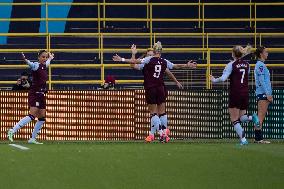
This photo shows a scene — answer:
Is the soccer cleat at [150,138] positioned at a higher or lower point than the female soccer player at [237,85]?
lower

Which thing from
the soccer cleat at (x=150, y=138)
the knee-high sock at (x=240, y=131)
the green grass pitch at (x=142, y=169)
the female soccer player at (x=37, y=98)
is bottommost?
the soccer cleat at (x=150, y=138)

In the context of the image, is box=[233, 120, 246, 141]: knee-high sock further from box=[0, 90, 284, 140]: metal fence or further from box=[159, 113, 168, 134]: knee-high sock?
box=[0, 90, 284, 140]: metal fence

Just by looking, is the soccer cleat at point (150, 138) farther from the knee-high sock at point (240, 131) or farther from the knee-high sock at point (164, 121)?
the knee-high sock at point (240, 131)

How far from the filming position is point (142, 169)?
11.4 meters

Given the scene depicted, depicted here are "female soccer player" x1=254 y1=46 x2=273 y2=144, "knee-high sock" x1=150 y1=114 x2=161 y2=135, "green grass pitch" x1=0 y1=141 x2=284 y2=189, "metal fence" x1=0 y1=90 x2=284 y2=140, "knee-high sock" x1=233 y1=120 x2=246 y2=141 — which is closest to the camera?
"green grass pitch" x1=0 y1=141 x2=284 y2=189

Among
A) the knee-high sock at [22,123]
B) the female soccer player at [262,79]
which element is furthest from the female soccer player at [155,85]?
the knee-high sock at [22,123]

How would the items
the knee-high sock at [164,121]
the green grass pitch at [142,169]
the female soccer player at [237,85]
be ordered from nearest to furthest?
1. the green grass pitch at [142,169]
2. the female soccer player at [237,85]
3. the knee-high sock at [164,121]

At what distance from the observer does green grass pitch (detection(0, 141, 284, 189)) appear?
9500 millimetres

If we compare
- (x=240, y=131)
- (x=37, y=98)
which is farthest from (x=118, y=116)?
(x=240, y=131)

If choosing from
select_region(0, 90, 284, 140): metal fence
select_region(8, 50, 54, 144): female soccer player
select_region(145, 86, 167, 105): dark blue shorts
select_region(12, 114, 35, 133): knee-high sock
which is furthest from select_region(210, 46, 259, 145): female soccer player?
select_region(12, 114, 35, 133): knee-high sock

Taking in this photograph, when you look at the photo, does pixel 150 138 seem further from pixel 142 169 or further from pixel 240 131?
pixel 142 169

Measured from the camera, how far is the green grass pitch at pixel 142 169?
374 inches

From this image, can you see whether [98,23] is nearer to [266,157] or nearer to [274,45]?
[274,45]

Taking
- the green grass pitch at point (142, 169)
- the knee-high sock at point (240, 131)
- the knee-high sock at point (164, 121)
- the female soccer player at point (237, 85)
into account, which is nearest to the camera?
the green grass pitch at point (142, 169)
